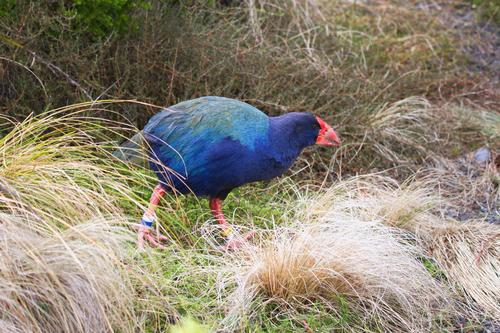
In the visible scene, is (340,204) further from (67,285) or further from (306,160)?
(67,285)

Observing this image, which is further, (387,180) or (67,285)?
(387,180)

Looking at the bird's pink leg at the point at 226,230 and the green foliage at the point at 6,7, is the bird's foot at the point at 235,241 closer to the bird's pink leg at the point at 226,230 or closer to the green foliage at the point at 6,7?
the bird's pink leg at the point at 226,230

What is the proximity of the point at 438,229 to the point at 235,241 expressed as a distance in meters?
1.13

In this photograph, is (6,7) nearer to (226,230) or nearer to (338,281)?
(226,230)

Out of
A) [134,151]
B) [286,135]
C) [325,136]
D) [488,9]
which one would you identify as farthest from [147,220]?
[488,9]

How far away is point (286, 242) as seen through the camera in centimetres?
349

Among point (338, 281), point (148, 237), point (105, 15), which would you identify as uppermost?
point (105, 15)

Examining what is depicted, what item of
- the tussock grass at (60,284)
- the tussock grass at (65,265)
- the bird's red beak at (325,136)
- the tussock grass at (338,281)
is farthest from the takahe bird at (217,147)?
the tussock grass at (60,284)

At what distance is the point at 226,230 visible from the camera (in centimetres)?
381

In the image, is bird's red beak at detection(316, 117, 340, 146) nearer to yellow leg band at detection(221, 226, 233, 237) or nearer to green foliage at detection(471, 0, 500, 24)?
yellow leg band at detection(221, 226, 233, 237)

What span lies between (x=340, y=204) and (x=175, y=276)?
1.08 metres

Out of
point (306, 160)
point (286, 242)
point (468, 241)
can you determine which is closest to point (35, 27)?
point (306, 160)

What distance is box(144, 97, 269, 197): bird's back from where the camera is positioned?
149 inches

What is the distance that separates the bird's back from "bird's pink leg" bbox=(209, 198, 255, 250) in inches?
3.3
